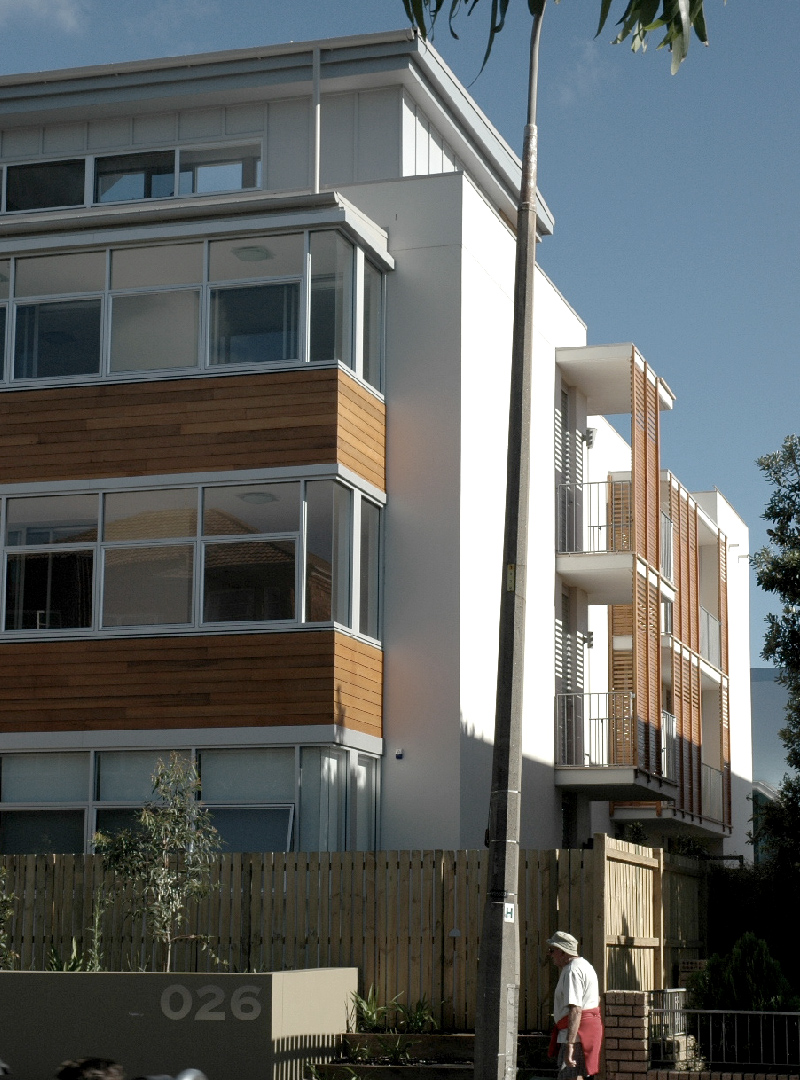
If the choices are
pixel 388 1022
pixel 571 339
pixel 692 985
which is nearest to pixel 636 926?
pixel 692 985

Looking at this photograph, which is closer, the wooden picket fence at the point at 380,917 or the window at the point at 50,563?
the wooden picket fence at the point at 380,917

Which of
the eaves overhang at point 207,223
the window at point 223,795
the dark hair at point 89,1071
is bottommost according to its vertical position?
the dark hair at point 89,1071

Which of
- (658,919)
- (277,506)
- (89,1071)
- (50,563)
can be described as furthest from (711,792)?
(89,1071)

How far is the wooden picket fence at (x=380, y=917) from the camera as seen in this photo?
1565 centimetres

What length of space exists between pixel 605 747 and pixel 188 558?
7.86 meters

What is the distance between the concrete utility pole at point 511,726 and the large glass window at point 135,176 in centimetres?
1231

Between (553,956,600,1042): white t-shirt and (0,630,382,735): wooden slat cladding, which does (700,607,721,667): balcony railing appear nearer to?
(0,630,382,735): wooden slat cladding

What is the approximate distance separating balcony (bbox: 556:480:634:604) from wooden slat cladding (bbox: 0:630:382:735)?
549cm

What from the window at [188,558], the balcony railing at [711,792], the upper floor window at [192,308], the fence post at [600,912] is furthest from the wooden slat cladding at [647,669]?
the fence post at [600,912]

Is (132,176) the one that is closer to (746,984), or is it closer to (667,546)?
(667,546)

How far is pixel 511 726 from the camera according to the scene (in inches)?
476

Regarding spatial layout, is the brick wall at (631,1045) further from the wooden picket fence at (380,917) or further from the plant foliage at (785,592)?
the plant foliage at (785,592)

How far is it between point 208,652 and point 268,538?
1484 millimetres

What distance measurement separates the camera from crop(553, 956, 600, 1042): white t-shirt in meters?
13.1
